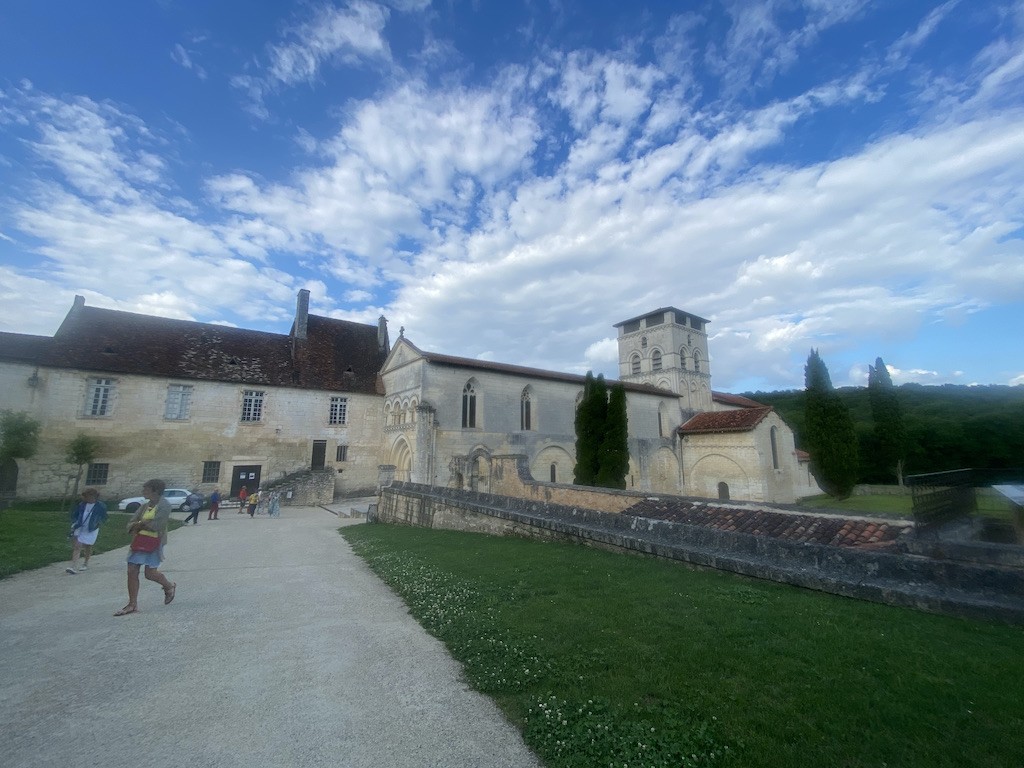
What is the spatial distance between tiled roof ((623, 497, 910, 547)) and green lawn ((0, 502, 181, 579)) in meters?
11.3

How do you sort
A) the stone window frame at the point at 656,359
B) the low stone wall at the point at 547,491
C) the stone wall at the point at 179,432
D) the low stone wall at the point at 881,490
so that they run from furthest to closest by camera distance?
the stone window frame at the point at 656,359 → the low stone wall at the point at 881,490 → the stone wall at the point at 179,432 → the low stone wall at the point at 547,491

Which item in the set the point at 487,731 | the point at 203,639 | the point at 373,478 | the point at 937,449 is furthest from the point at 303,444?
the point at 937,449

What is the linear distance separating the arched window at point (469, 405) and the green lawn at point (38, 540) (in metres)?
13.5

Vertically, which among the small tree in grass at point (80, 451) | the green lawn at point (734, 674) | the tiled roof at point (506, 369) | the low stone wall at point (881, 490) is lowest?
the low stone wall at point (881, 490)

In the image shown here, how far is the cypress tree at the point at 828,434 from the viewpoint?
26281mm

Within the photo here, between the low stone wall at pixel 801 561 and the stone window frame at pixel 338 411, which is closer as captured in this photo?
the low stone wall at pixel 801 561

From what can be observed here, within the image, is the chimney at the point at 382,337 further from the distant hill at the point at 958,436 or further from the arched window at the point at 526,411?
the distant hill at the point at 958,436

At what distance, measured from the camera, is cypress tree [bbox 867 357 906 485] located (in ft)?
106

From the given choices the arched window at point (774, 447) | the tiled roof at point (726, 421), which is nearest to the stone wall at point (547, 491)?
the tiled roof at point (726, 421)

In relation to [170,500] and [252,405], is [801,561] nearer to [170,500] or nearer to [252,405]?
[170,500]

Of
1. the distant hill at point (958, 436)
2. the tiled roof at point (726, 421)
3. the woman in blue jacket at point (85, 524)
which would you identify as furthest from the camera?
the distant hill at point (958, 436)

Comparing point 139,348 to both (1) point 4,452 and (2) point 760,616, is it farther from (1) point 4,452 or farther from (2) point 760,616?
(2) point 760,616

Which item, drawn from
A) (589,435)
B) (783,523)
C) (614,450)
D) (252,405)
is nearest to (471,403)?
(589,435)

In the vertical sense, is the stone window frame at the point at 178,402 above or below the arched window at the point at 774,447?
above
